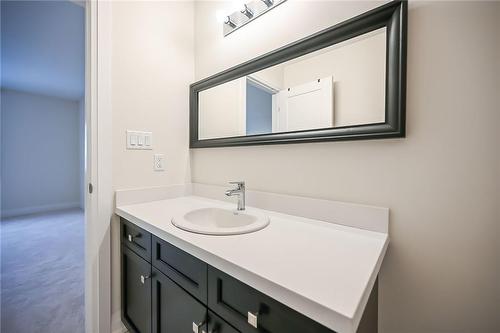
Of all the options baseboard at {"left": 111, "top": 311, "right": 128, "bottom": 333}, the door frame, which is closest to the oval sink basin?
the door frame

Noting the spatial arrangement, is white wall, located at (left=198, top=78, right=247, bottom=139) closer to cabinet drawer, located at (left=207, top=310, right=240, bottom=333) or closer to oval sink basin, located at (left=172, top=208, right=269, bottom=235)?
oval sink basin, located at (left=172, top=208, right=269, bottom=235)

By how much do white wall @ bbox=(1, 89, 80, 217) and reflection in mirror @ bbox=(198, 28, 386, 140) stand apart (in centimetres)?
478

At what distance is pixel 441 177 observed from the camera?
2.36ft

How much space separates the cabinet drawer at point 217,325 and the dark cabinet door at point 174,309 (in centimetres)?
3

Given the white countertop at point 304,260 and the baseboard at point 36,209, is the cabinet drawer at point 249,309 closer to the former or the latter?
the white countertop at point 304,260

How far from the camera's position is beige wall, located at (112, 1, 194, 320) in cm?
126

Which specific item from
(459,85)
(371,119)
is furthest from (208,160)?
(459,85)

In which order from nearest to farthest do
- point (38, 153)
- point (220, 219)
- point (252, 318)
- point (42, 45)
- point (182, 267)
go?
point (252, 318)
point (182, 267)
point (220, 219)
point (42, 45)
point (38, 153)

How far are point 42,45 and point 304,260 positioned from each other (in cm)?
353

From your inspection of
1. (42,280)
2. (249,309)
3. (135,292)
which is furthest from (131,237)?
(42,280)

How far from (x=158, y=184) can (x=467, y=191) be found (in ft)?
5.10

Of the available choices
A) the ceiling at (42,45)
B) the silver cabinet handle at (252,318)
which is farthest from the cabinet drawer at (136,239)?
the ceiling at (42,45)

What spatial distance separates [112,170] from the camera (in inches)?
48.7

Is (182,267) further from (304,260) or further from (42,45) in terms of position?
(42,45)
